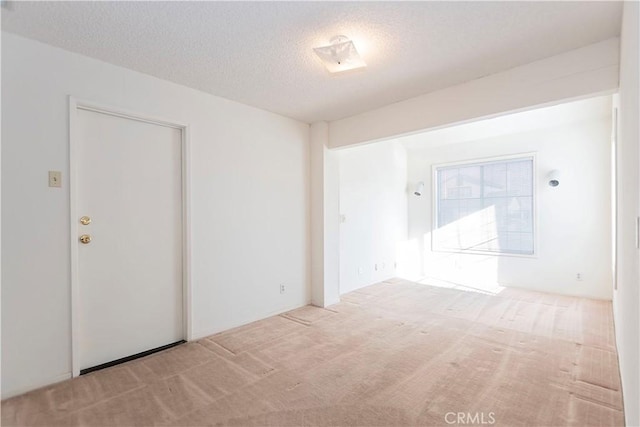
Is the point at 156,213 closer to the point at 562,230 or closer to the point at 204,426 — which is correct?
the point at 204,426

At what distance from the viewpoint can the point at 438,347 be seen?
2775 millimetres

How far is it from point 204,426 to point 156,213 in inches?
70.6

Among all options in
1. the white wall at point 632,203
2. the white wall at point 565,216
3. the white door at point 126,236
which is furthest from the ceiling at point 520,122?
the white door at point 126,236

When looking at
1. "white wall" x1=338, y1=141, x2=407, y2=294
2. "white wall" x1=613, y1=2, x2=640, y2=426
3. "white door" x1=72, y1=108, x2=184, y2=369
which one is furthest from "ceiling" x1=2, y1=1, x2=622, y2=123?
"white wall" x1=338, y1=141, x2=407, y2=294

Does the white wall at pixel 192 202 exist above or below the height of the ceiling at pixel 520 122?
below

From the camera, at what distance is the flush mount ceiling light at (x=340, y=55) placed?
2.07 metres

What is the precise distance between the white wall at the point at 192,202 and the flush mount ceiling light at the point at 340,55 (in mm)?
1469

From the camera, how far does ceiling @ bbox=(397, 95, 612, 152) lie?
402cm

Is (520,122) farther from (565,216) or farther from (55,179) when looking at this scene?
(55,179)

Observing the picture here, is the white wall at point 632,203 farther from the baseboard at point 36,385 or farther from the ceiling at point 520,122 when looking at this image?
the baseboard at point 36,385

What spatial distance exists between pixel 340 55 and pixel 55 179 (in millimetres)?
2224

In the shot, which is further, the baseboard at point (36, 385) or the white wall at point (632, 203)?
the baseboard at point (36, 385)

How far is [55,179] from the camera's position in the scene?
2.22 m

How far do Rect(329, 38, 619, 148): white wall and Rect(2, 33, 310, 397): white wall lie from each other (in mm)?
1320
